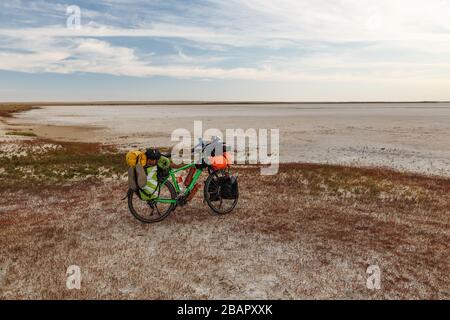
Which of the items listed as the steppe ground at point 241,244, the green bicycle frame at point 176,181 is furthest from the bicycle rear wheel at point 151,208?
the steppe ground at point 241,244

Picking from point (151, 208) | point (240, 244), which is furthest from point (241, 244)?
point (151, 208)

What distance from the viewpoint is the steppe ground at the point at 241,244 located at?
5711 millimetres

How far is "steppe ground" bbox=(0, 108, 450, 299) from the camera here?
225 inches

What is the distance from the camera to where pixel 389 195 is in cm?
1191

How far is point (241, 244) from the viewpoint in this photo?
7.50 meters
